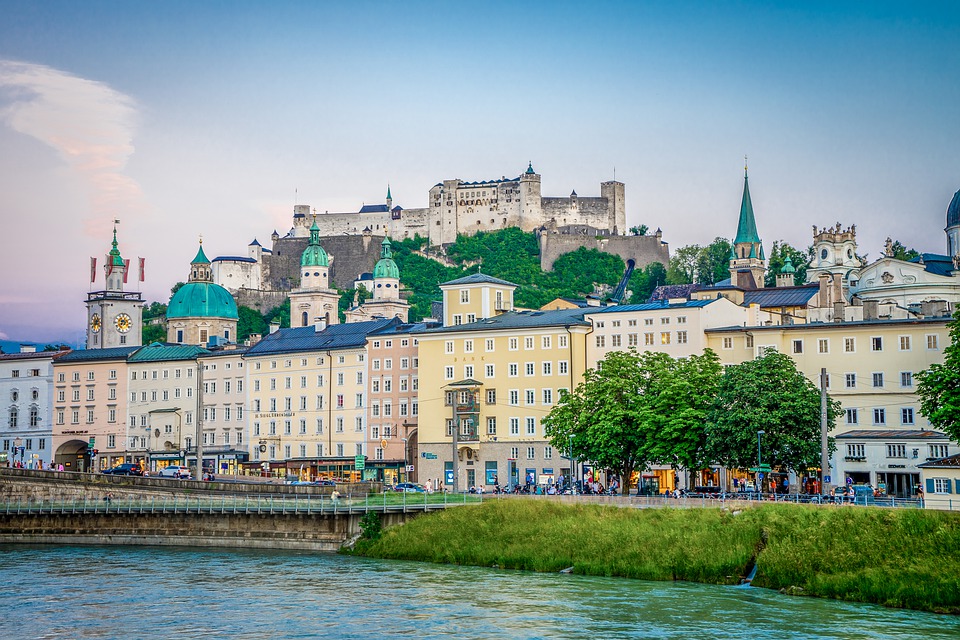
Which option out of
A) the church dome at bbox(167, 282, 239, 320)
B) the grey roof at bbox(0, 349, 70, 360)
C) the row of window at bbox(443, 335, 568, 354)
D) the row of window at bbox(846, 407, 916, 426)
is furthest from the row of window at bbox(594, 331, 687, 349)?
the church dome at bbox(167, 282, 239, 320)

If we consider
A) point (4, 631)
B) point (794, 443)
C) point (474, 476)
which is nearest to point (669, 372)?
point (794, 443)

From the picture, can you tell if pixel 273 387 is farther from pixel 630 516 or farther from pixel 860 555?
pixel 860 555

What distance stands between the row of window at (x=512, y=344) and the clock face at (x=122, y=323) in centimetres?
6150

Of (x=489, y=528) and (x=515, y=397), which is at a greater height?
(x=515, y=397)

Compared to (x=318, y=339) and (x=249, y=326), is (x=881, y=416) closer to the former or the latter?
(x=318, y=339)

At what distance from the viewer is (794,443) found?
67438 millimetres

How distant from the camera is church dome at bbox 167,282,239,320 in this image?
152 meters

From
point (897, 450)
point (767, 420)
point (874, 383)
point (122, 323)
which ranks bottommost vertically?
point (897, 450)

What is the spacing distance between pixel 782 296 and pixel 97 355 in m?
59.6

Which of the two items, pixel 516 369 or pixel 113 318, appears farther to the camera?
pixel 113 318

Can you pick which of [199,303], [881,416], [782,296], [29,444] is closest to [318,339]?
[29,444]

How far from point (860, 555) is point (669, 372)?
1042 inches

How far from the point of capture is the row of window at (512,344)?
308 ft

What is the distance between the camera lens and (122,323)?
149500 millimetres
